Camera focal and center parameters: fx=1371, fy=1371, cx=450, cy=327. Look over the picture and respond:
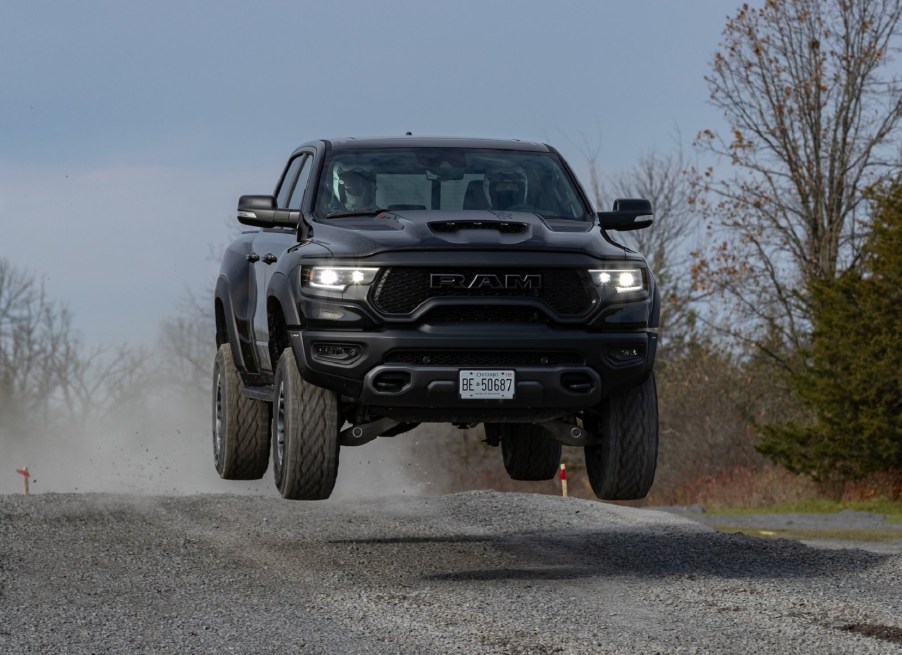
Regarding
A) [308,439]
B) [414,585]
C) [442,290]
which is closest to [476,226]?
[442,290]

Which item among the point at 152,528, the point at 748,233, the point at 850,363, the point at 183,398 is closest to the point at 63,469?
the point at 183,398

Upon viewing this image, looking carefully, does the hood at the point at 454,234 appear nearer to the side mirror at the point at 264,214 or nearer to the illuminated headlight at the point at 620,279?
the illuminated headlight at the point at 620,279

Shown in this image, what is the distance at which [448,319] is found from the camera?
8.22 meters

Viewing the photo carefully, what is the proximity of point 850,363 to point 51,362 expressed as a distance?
45.7 m

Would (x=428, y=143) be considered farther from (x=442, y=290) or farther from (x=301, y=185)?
(x=442, y=290)

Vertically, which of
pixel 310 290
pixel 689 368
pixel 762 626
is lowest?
pixel 689 368

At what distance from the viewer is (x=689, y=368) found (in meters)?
43.8

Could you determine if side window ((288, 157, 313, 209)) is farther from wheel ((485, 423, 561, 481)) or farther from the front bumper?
wheel ((485, 423, 561, 481))

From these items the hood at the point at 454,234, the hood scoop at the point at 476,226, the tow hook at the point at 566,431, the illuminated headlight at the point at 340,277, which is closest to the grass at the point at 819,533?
the tow hook at the point at 566,431

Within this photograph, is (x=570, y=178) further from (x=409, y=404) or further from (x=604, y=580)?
(x=604, y=580)

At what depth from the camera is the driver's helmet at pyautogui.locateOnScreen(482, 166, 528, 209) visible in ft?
30.9

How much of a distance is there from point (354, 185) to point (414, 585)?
3.06 metres

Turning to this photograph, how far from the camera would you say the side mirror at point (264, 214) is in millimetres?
9102

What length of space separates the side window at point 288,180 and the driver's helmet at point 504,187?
5.29ft
